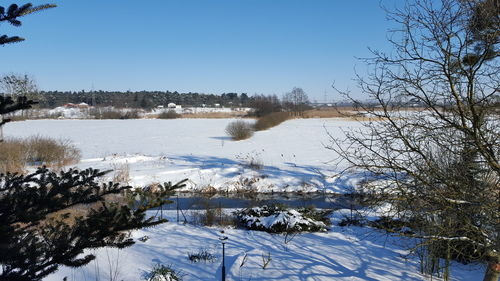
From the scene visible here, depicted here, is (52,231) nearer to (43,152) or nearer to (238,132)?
(43,152)

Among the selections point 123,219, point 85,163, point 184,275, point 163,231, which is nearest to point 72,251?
point 123,219

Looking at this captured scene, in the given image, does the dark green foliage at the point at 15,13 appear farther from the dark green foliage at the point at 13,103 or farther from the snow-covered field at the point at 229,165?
the snow-covered field at the point at 229,165

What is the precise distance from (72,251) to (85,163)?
14.9 metres

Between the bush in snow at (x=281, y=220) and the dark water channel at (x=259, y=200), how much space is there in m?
A: 2.31

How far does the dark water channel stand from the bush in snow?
231 cm

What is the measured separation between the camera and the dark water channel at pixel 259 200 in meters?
10.5

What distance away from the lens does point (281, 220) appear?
7.26 meters

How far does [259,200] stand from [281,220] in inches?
153

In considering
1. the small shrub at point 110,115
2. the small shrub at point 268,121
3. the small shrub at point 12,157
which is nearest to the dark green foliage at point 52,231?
the small shrub at point 12,157

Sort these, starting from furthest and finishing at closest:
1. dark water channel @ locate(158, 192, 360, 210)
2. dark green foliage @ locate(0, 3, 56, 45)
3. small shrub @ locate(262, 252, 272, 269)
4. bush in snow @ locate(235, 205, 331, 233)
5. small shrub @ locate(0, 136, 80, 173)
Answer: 1. small shrub @ locate(0, 136, 80, 173)
2. dark water channel @ locate(158, 192, 360, 210)
3. bush in snow @ locate(235, 205, 331, 233)
4. small shrub @ locate(262, 252, 272, 269)
5. dark green foliage @ locate(0, 3, 56, 45)

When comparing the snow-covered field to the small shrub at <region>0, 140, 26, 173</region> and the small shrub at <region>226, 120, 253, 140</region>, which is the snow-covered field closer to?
the small shrub at <region>0, 140, 26, 173</region>

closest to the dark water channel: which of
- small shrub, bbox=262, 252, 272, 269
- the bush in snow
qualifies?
the bush in snow

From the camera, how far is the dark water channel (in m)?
10.5

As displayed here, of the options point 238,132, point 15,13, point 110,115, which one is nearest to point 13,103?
point 15,13
